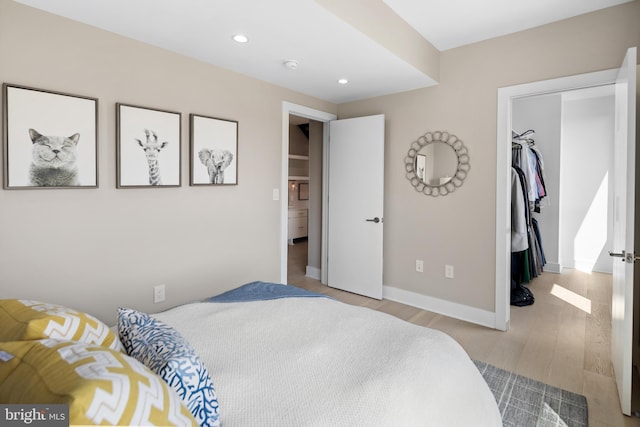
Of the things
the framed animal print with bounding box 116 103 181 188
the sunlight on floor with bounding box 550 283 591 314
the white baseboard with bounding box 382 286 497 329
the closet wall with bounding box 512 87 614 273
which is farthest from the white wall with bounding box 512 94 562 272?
the framed animal print with bounding box 116 103 181 188

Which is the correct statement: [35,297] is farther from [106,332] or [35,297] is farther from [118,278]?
[106,332]

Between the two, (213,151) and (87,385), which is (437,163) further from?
(87,385)

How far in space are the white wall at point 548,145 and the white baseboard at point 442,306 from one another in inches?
100

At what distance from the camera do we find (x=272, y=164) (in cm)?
336

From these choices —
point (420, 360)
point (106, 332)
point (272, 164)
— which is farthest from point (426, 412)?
point (272, 164)

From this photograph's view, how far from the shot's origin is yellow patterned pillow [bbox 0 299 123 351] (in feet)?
2.86

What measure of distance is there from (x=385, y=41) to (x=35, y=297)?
2.79m

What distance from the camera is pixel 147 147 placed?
239 cm

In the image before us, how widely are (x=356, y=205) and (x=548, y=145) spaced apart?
3.16 meters

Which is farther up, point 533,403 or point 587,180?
point 587,180

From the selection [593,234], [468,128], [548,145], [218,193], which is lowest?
[593,234]

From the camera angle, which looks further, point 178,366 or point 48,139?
point 48,139

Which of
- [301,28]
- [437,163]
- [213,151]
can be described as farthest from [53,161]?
[437,163]

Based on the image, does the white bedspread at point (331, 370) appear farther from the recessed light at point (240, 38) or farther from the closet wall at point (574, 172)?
the closet wall at point (574, 172)
